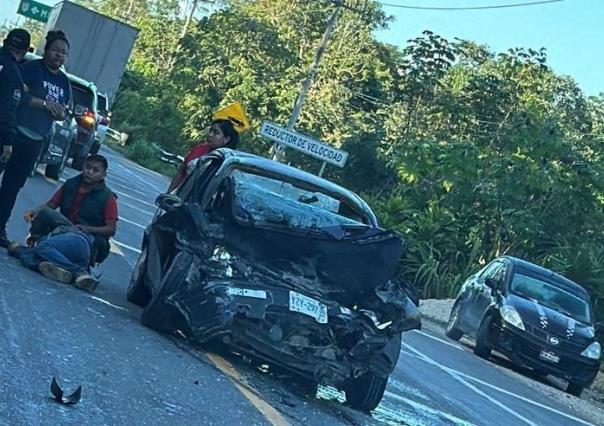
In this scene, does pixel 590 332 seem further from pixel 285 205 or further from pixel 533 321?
pixel 285 205

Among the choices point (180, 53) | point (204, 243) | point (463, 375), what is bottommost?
point (463, 375)

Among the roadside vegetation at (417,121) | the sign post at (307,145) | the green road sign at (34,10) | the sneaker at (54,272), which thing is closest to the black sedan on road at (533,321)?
the roadside vegetation at (417,121)

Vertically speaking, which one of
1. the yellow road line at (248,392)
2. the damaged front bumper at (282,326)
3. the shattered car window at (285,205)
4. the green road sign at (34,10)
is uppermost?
the green road sign at (34,10)

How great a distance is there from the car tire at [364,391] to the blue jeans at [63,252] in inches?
97.8

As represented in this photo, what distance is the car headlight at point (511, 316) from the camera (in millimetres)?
17672

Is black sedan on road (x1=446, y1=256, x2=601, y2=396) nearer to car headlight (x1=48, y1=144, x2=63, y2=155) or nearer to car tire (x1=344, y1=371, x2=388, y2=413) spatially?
car headlight (x1=48, y1=144, x2=63, y2=155)

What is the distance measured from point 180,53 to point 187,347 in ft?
183

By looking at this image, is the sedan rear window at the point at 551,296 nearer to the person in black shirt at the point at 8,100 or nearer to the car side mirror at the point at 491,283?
the car side mirror at the point at 491,283

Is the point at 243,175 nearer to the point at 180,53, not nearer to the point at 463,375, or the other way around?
the point at 463,375

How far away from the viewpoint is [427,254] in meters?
29.0

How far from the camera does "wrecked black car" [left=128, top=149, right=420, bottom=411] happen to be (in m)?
8.28

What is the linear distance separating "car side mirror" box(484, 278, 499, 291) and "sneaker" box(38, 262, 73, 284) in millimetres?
10489

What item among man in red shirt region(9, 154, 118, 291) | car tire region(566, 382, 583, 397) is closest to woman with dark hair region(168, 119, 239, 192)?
man in red shirt region(9, 154, 118, 291)

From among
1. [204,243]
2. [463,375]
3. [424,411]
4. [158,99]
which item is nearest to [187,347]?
[204,243]
